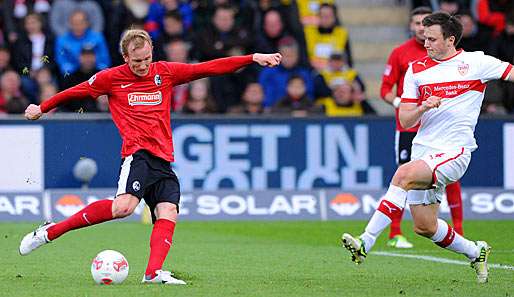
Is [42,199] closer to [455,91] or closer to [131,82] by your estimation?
[131,82]

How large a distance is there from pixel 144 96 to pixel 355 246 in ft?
6.61

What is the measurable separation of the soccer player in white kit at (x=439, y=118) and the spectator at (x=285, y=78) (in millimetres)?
9336

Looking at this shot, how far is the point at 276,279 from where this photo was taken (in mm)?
10156

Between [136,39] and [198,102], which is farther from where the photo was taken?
[198,102]

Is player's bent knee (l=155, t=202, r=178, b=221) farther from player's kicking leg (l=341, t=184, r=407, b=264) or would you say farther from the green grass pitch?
player's kicking leg (l=341, t=184, r=407, b=264)

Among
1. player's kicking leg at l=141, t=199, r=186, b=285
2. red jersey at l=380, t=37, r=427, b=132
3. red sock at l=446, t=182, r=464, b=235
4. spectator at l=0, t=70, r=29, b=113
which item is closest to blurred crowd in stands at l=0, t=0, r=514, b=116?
spectator at l=0, t=70, r=29, b=113

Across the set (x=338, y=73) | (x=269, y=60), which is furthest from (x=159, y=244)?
(x=338, y=73)

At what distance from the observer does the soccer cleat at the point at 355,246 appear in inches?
375

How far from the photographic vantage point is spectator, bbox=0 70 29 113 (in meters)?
18.1

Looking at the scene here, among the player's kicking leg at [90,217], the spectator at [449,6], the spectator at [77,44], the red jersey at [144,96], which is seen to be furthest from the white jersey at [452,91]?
the spectator at [449,6]

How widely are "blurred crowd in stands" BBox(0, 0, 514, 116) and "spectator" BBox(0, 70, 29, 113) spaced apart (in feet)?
0.05

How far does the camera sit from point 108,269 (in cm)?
959

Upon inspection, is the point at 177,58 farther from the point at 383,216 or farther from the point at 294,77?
the point at 383,216

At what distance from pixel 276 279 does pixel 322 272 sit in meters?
0.75
